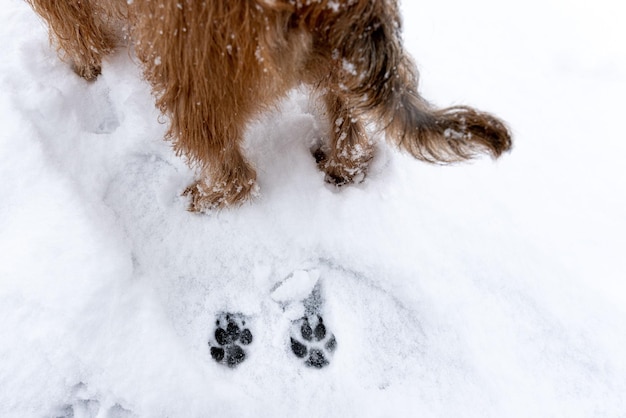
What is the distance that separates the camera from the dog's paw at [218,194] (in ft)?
6.11

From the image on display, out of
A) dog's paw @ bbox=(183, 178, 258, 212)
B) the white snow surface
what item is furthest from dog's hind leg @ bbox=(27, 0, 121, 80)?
dog's paw @ bbox=(183, 178, 258, 212)

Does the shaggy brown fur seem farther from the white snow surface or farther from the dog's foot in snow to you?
the dog's foot in snow

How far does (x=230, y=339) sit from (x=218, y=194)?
632 mm

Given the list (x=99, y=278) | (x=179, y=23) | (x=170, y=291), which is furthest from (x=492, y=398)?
(x=179, y=23)

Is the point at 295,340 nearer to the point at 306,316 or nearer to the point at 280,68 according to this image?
the point at 306,316

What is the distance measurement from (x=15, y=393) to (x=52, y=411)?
16 centimetres

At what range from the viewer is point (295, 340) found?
1886 millimetres

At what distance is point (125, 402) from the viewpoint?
1.74 m

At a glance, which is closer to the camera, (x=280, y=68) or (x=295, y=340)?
(x=280, y=68)

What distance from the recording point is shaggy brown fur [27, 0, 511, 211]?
43.9 inches

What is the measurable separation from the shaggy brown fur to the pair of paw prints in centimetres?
76

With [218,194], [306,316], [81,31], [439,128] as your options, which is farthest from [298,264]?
[81,31]

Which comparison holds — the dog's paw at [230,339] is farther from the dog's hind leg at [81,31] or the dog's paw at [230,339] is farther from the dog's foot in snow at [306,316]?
the dog's hind leg at [81,31]

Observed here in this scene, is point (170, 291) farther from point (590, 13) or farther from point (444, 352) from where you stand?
point (590, 13)
